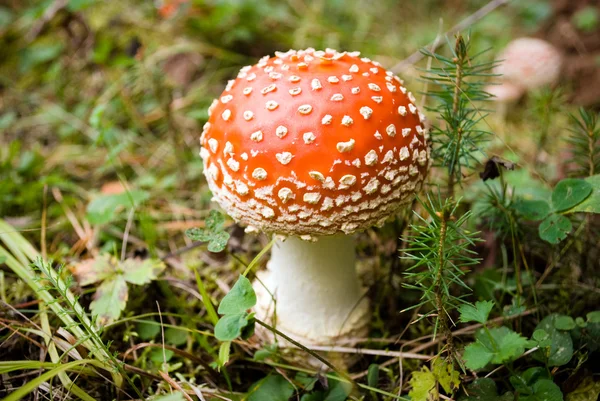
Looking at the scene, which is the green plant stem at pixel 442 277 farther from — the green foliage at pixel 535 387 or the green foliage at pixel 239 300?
the green foliage at pixel 239 300

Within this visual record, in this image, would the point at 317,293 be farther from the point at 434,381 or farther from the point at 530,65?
the point at 530,65

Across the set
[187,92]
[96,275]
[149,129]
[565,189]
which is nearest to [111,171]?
[149,129]

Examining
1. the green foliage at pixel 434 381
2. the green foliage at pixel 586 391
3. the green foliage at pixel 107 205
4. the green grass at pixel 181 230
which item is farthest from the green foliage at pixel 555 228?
the green foliage at pixel 107 205

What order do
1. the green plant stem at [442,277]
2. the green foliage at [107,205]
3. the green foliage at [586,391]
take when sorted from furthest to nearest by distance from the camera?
the green foliage at [107,205]
the green foliage at [586,391]
the green plant stem at [442,277]

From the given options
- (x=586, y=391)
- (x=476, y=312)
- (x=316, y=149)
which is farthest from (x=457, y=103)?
(x=586, y=391)

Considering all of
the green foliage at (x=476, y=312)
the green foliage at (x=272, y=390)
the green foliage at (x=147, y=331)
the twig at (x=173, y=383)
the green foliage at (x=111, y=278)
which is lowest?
the green foliage at (x=147, y=331)

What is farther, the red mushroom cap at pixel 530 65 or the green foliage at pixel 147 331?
the red mushroom cap at pixel 530 65
